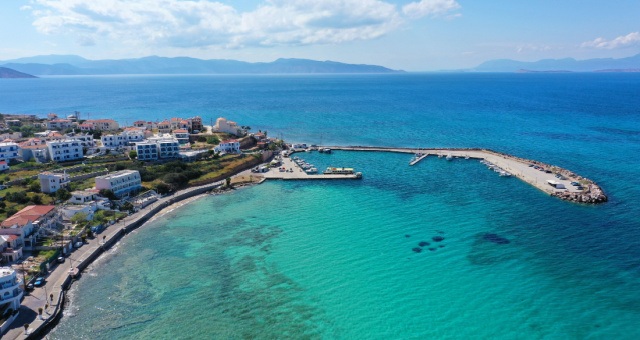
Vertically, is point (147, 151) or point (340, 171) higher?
point (147, 151)

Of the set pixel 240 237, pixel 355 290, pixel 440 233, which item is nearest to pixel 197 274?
pixel 240 237

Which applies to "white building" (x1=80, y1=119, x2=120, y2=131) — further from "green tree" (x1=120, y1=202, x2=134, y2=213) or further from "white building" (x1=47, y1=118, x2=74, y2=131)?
"green tree" (x1=120, y1=202, x2=134, y2=213)

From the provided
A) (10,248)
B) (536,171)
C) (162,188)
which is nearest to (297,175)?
(162,188)

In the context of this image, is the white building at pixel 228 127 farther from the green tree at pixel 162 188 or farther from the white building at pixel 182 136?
the green tree at pixel 162 188

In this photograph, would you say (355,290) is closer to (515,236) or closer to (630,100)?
(515,236)

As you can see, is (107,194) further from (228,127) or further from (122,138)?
(228,127)

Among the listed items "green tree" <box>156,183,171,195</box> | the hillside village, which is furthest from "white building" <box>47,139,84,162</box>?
"green tree" <box>156,183,171,195</box>

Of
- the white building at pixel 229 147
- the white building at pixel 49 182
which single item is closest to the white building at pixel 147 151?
the white building at pixel 229 147
